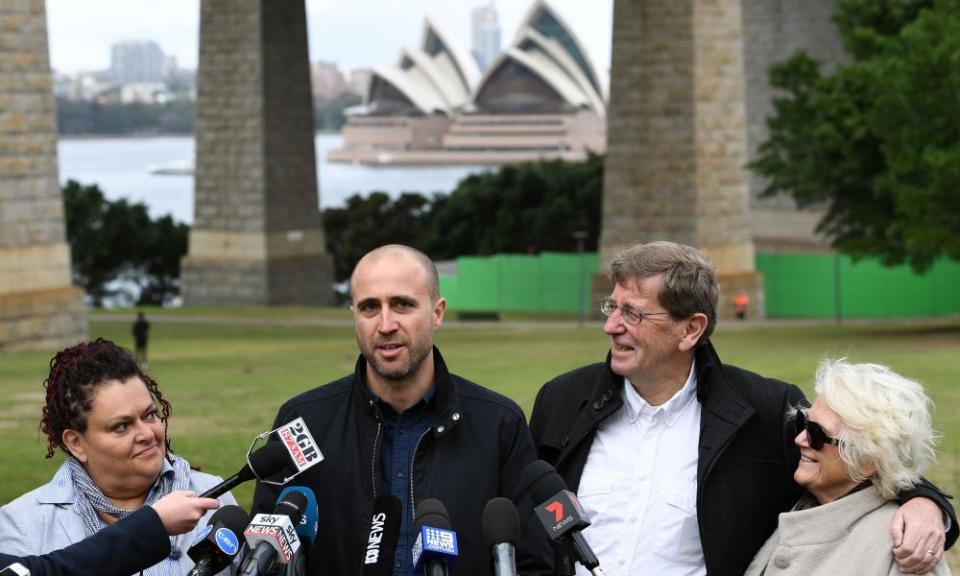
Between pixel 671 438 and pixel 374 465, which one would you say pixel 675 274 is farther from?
pixel 374 465

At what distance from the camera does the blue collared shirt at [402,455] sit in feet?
14.8

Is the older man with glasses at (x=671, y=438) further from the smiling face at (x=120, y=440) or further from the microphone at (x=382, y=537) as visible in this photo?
the smiling face at (x=120, y=440)

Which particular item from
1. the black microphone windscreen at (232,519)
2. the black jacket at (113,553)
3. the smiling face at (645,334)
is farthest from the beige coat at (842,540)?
the black jacket at (113,553)

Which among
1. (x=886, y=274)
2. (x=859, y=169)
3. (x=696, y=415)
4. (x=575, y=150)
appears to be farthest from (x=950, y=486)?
(x=575, y=150)

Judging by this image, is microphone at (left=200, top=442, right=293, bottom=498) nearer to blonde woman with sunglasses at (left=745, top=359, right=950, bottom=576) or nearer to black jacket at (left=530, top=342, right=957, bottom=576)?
black jacket at (left=530, top=342, right=957, bottom=576)

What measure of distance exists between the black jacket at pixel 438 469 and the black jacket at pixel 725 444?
0.50 m

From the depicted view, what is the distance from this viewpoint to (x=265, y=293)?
45.2m

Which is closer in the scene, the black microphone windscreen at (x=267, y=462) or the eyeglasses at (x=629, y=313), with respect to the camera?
the black microphone windscreen at (x=267, y=462)

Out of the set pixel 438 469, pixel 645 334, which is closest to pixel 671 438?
pixel 645 334

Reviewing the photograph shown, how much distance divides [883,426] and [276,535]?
5.44 feet

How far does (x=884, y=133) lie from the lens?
29.5 meters

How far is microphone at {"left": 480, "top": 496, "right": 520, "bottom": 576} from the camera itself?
3811 mm

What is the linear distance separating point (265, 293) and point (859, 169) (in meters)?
18.7

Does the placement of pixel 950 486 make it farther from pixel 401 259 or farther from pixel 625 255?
pixel 401 259
